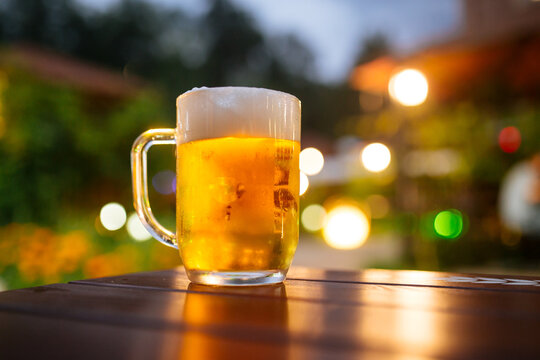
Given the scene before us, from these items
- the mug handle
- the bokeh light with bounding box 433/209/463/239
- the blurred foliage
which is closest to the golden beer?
the mug handle

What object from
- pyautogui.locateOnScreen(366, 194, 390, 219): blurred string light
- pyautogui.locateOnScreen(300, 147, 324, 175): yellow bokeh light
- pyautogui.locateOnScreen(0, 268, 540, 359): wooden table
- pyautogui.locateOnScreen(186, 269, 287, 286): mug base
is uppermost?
pyautogui.locateOnScreen(300, 147, 324, 175): yellow bokeh light

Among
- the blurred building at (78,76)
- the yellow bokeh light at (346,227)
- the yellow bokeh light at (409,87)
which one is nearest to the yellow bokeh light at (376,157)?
the yellow bokeh light at (346,227)

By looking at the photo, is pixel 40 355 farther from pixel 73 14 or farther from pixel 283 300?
pixel 73 14

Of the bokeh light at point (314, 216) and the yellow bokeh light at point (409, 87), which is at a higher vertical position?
the yellow bokeh light at point (409, 87)

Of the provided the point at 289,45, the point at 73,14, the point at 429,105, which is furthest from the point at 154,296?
the point at 289,45

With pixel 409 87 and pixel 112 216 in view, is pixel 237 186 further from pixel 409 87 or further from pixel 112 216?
pixel 409 87

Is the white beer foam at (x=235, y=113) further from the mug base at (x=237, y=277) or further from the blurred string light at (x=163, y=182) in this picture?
the blurred string light at (x=163, y=182)

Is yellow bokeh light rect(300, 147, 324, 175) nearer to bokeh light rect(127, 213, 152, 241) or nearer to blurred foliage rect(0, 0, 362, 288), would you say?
blurred foliage rect(0, 0, 362, 288)

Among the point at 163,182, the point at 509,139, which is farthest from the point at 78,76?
the point at 509,139
